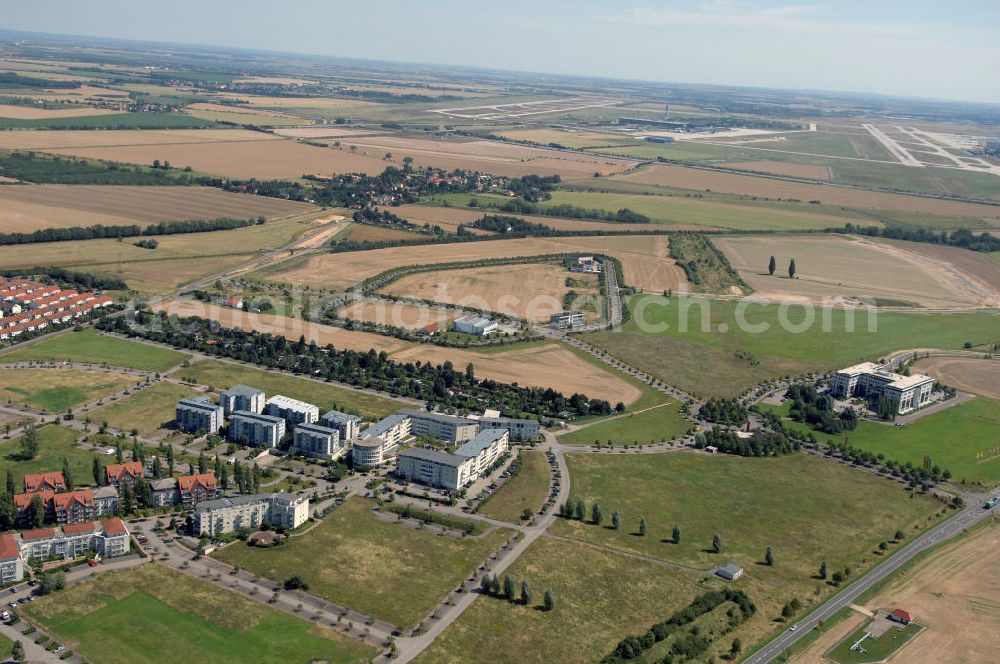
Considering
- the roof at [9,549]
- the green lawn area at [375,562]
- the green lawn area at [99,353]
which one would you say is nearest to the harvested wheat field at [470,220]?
the green lawn area at [99,353]

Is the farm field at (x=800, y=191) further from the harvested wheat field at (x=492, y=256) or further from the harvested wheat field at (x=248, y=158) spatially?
the harvested wheat field at (x=248, y=158)

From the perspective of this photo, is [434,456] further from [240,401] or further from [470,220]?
[470,220]

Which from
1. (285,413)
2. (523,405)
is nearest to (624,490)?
(523,405)

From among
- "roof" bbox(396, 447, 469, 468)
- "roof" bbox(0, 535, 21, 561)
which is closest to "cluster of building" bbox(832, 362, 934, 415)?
"roof" bbox(396, 447, 469, 468)

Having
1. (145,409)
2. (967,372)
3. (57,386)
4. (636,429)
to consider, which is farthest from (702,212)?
(57,386)

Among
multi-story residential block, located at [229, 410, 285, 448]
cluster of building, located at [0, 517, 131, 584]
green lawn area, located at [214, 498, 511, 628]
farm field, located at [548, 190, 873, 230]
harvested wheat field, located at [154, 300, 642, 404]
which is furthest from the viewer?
farm field, located at [548, 190, 873, 230]

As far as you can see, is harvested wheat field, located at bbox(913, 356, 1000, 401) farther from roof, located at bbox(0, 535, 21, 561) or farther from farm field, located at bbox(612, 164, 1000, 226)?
farm field, located at bbox(612, 164, 1000, 226)

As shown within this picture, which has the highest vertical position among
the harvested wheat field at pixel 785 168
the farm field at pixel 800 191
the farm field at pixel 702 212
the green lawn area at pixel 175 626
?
the harvested wheat field at pixel 785 168
